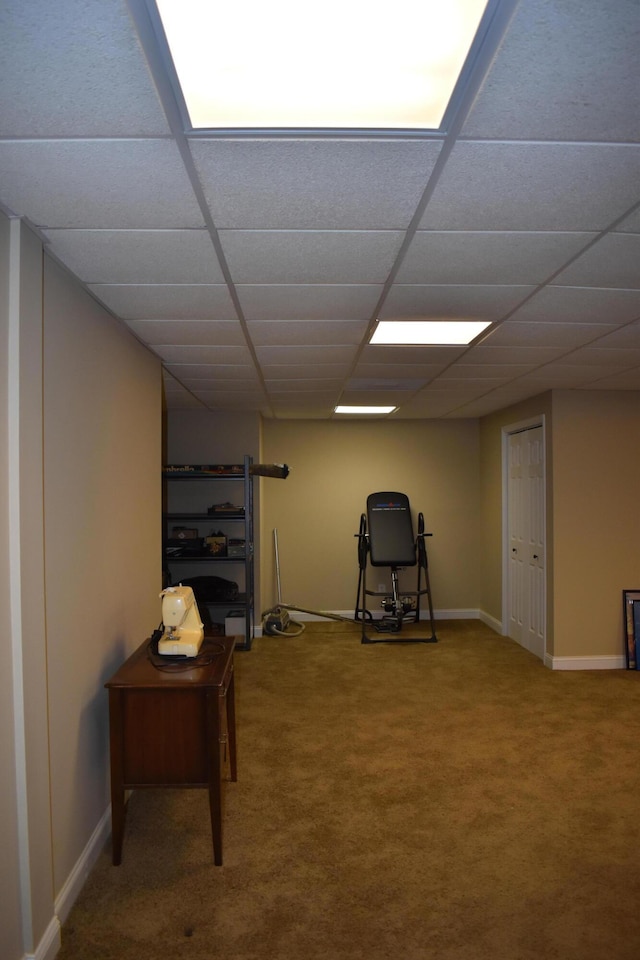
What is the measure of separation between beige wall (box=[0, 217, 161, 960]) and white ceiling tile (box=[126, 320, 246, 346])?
0.12m

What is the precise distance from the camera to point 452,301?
2965mm

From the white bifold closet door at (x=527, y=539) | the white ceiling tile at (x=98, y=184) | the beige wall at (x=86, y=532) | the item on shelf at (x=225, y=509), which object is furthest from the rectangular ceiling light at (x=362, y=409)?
the white ceiling tile at (x=98, y=184)

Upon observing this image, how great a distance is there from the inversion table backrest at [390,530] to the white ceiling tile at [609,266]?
4665 millimetres

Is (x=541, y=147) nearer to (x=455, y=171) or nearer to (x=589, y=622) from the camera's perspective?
(x=455, y=171)

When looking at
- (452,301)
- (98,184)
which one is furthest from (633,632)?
(98,184)

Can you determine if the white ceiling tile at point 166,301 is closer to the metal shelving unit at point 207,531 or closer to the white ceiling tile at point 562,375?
the white ceiling tile at point 562,375

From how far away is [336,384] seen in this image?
205 inches

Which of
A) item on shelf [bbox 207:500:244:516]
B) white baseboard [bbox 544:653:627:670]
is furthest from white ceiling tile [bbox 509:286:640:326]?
item on shelf [bbox 207:500:244:516]

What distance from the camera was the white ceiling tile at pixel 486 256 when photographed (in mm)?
2238

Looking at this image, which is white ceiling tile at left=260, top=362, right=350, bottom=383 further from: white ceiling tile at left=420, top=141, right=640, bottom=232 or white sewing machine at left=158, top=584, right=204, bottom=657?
white ceiling tile at left=420, top=141, right=640, bottom=232

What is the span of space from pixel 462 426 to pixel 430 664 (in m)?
3.09

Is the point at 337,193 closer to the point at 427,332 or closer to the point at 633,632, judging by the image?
the point at 427,332

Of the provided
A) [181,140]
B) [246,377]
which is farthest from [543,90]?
[246,377]

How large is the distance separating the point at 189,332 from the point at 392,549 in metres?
4.25
